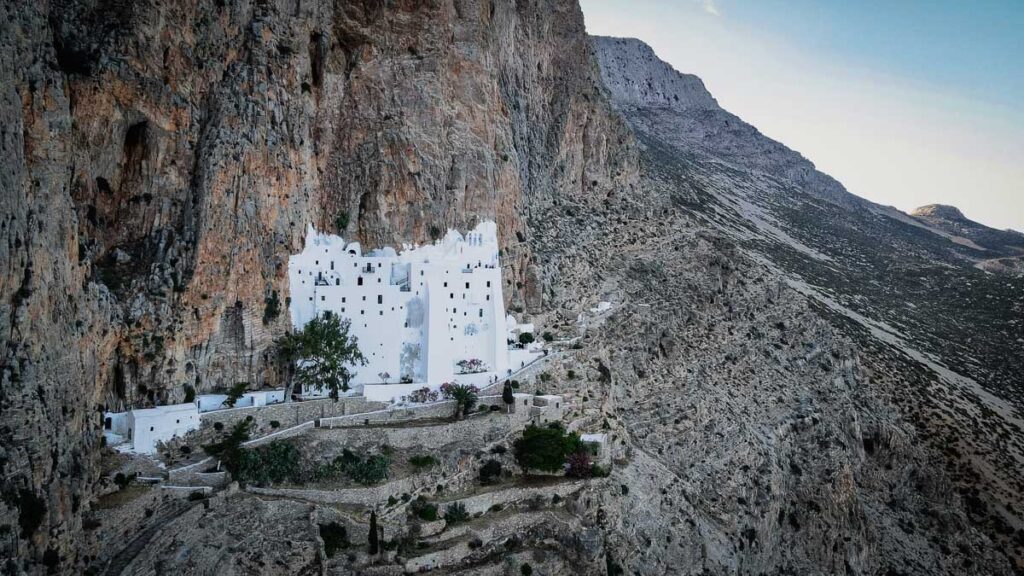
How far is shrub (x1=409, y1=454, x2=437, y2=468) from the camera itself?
38438mm

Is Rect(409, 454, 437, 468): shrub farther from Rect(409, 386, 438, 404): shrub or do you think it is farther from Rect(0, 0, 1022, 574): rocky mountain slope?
Rect(409, 386, 438, 404): shrub

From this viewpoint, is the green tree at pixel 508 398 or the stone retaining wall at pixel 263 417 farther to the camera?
the green tree at pixel 508 398

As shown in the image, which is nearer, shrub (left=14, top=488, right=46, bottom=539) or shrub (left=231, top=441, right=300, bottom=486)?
shrub (left=14, top=488, right=46, bottom=539)

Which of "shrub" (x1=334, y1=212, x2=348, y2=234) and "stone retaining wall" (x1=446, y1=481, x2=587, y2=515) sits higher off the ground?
"shrub" (x1=334, y1=212, x2=348, y2=234)

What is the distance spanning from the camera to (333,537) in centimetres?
3359

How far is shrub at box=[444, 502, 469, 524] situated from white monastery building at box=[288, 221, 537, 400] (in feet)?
26.2

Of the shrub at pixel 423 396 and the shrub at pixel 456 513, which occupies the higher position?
the shrub at pixel 423 396

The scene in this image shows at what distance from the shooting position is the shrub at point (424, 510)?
120ft

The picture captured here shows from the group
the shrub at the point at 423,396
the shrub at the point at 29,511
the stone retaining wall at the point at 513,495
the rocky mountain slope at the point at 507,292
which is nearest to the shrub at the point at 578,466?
the stone retaining wall at the point at 513,495

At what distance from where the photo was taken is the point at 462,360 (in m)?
46.5

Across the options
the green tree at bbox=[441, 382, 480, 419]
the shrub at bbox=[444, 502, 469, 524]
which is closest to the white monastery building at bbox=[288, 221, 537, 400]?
the green tree at bbox=[441, 382, 480, 419]

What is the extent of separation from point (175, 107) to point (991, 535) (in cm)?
5856

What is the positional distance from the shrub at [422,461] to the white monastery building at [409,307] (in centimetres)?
543

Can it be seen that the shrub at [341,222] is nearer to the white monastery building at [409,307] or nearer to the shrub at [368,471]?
the white monastery building at [409,307]
